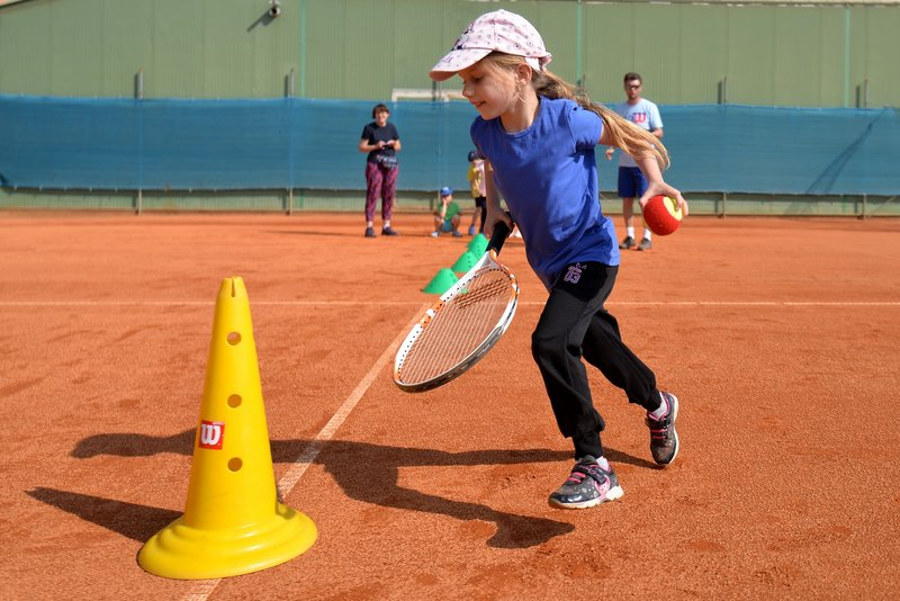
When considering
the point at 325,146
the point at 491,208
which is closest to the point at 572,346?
the point at 491,208

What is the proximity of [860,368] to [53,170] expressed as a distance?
22.7 m

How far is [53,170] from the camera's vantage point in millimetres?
25078

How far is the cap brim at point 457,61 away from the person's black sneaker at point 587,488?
1.52m

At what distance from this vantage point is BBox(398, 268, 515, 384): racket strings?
3873 millimetres

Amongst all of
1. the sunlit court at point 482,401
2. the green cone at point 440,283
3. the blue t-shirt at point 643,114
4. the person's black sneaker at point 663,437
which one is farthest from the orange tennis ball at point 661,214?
the blue t-shirt at point 643,114

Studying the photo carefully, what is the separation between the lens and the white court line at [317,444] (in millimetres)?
3193

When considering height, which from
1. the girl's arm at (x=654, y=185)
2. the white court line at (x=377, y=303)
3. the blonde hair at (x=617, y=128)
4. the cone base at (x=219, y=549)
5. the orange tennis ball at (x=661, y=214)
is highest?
the blonde hair at (x=617, y=128)

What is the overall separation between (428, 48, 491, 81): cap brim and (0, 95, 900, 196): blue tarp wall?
21.0 metres

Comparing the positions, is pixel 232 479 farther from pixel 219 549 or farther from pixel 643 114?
pixel 643 114

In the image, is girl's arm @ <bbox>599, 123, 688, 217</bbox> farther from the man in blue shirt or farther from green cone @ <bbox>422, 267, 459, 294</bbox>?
the man in blue shirt

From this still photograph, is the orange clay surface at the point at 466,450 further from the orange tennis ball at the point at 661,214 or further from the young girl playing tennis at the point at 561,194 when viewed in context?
the orange tennis ball at the point at 661,214

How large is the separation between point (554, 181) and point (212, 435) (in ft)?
5.25

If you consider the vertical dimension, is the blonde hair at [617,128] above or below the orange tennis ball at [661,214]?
above

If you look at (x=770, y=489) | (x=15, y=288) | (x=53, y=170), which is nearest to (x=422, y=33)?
(x=53, y=170)
